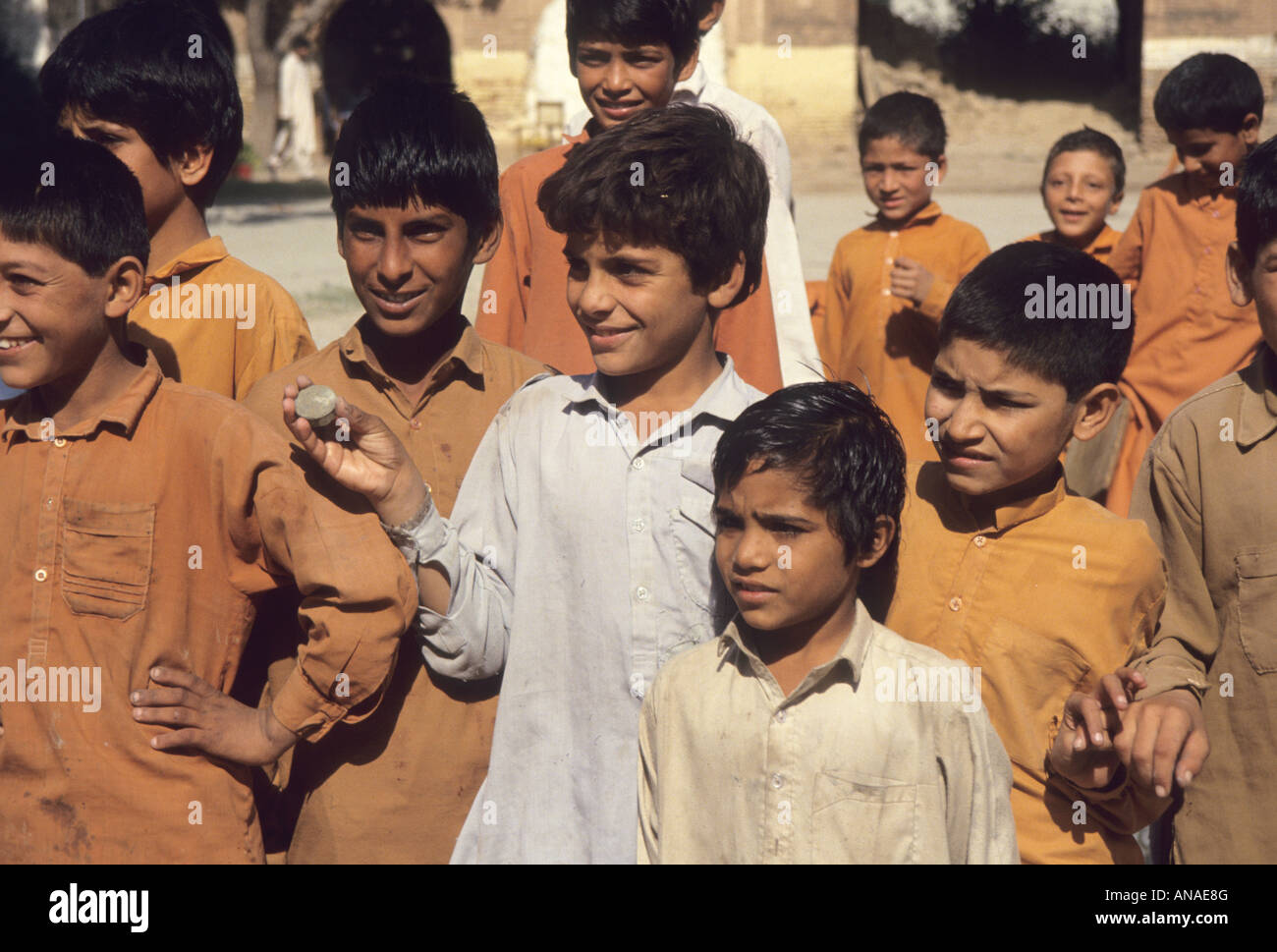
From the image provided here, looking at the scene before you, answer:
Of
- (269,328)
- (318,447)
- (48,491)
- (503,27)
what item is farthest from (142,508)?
(503,27)

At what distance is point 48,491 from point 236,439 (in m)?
0.32

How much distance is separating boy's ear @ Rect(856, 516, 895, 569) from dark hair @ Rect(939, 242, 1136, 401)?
1.34ft

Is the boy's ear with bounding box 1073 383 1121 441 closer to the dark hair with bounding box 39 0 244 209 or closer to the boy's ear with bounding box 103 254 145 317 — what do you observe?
the boy's ear with bounding box 103 254 145 317

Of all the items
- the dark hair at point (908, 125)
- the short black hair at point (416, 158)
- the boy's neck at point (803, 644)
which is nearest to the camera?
the boy's neck at point (803, 644)

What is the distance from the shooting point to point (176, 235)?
3.01m

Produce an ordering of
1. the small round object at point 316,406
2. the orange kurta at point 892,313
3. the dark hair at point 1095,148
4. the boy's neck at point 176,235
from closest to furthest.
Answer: the small round object at point 316,406 → the boy's neck at point 176,235 → the orange kurta at point 892,313 → the dark hair at point 1095,148

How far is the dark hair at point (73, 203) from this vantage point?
2393mm

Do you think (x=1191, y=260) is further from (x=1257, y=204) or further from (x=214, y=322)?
(x=214, y=322)

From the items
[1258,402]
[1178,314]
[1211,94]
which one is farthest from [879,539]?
[1211,94]

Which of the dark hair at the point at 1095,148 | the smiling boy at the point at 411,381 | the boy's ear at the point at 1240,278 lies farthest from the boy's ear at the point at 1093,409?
the dark hair at the point at 1095,148

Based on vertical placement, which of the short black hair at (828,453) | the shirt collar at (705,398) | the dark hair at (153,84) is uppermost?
the dark hair at (153,84)

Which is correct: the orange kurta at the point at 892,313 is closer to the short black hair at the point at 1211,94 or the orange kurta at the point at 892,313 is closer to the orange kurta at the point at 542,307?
the short black hair at the point at 1211,94

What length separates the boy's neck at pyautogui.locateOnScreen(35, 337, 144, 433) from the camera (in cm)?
240

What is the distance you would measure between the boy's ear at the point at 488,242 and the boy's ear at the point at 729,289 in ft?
1.85
